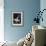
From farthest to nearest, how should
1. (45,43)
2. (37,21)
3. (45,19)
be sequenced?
(37,21), (45,19), (45,43)

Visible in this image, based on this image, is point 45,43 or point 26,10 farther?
point 26,10

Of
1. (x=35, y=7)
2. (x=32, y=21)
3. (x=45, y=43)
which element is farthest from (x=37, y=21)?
(x=45, y=43)

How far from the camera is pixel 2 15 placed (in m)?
5.48

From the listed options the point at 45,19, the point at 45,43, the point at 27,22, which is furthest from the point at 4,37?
the point at 45,43

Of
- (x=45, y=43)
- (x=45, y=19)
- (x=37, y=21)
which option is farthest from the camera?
(x=37, y=21)

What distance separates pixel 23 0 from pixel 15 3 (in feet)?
1.11

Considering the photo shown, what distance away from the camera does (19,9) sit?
547 cm

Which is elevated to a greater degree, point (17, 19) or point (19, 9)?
point (19, 9)

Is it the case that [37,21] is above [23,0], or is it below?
below

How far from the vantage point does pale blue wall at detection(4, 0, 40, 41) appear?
545 centimetres

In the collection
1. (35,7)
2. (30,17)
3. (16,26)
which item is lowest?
(16,26)

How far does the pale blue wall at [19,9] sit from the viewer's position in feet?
17.9

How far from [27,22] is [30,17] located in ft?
0.76

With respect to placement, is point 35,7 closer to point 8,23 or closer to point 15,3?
→ point 15,3
